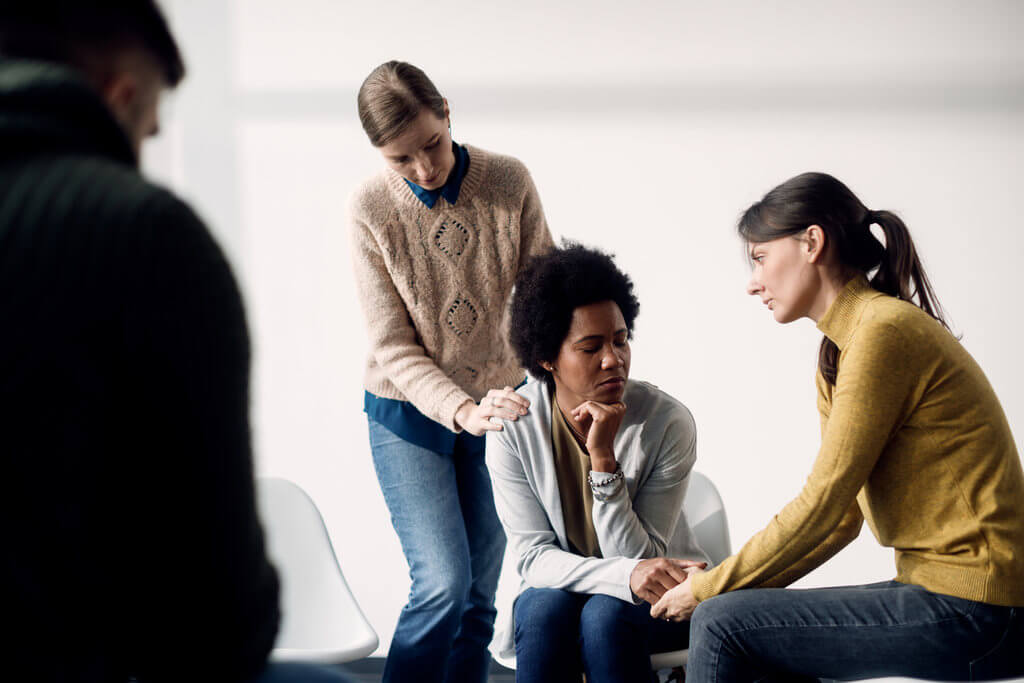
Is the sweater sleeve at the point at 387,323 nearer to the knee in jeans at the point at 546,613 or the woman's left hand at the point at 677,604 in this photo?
the knee in jeans at the point at 546,613

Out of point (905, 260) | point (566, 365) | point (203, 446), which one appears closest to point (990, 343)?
point (905, 260)

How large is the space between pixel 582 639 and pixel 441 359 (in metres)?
0.69

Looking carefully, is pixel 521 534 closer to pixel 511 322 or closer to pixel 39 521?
pixel 511 322

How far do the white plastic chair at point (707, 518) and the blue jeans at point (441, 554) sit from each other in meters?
0.48

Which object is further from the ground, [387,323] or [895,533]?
[387,323]

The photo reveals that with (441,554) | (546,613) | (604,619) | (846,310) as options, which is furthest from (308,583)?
(846,310)

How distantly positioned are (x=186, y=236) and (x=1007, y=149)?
2611 mm

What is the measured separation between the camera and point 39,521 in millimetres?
639

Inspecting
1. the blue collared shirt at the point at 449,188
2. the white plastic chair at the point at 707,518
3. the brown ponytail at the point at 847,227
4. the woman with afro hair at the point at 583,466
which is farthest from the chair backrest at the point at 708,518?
the blue collared shirt at the point at 449,188

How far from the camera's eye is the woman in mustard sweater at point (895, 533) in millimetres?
1370

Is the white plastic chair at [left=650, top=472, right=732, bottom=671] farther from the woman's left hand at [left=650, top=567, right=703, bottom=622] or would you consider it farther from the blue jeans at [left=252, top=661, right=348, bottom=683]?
the blue jeans at [left=252, top=661, right=348, bottom=683]

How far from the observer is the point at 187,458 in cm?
66

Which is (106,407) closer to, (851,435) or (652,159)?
(851,435)

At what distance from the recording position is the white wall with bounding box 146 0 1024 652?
261 centimetres
